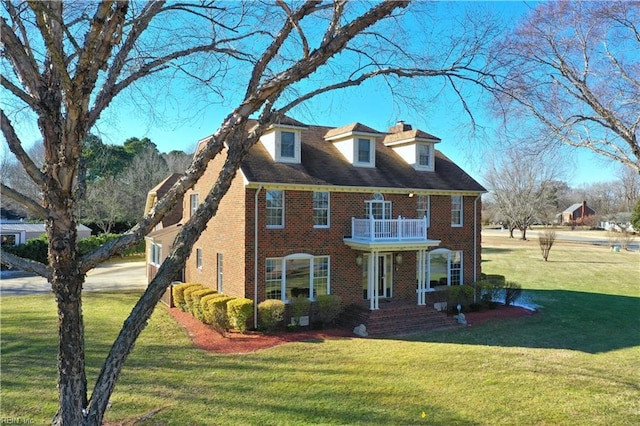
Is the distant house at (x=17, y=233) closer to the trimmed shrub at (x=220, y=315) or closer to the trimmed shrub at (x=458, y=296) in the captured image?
the trimmed shrub at (x=220, y=315)

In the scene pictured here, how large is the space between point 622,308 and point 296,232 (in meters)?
15.5

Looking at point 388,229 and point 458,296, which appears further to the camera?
point 458,296

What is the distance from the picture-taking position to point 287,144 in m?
16.6

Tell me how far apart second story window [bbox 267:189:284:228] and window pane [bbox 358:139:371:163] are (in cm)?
447

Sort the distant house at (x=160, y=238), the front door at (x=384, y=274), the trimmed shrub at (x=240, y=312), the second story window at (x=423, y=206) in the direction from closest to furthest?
1. the trimmed shrub at (x=240, y=312)
2. the front door at (x=384, y=274)
3. the second story window at (x=423, y=206)
4. the distant house at (x=160, y=238)

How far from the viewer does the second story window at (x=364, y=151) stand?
18.2m

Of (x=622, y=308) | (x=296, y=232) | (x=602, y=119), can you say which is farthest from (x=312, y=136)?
(x=622, y=308)

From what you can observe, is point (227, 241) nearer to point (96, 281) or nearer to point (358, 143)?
point (358, 143)

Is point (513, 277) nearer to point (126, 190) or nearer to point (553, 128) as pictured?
point (553, 128)

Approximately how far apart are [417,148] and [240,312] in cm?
1103

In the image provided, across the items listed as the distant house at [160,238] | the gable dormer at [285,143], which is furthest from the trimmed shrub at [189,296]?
the gable dormer at [285,143]

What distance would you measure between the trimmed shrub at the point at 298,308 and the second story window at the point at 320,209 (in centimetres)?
281

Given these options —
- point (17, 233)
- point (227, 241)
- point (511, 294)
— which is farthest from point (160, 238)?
point (17, 233)

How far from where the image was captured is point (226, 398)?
334 inches
